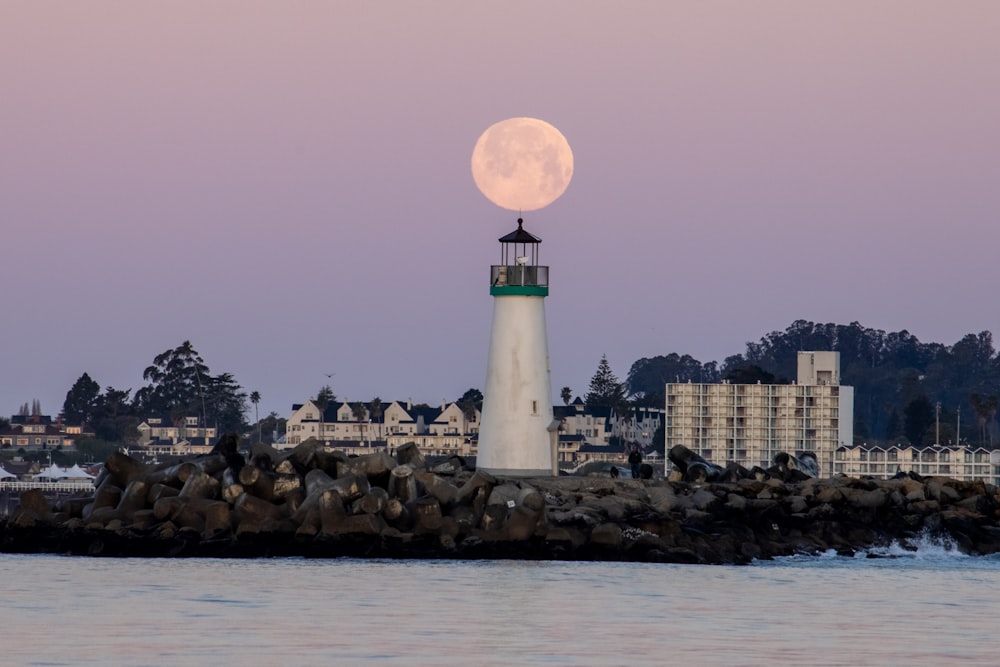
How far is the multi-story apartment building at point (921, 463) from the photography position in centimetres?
10144

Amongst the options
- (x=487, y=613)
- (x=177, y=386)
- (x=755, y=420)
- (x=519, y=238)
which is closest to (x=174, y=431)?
(x=177, y=386)

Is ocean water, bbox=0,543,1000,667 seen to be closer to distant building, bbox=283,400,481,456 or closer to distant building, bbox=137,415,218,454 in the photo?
distant building, bbox=283,400,481,456

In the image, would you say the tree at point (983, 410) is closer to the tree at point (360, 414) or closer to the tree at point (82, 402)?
the tree at point (360, 414)

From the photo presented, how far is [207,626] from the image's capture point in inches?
1184

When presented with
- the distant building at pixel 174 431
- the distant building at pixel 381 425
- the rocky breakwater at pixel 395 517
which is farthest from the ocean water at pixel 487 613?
the distant building at pixel 174 431

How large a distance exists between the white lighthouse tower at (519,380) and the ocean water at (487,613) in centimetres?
827

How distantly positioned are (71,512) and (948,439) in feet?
380

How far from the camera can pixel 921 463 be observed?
341 ft

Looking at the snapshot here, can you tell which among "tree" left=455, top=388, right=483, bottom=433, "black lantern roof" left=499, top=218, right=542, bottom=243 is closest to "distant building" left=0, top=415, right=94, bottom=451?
"tree" left=455, top=388, right=483, bottom=433

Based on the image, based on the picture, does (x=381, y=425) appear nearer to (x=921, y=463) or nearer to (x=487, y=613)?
(x=921, y=463)

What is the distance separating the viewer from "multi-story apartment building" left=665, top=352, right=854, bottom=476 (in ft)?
320

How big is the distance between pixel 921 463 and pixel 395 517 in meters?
65.8

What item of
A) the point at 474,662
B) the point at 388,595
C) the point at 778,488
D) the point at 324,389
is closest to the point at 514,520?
the point at 388,595

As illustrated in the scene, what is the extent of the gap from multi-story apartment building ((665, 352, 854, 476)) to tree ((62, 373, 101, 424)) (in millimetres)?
107351
